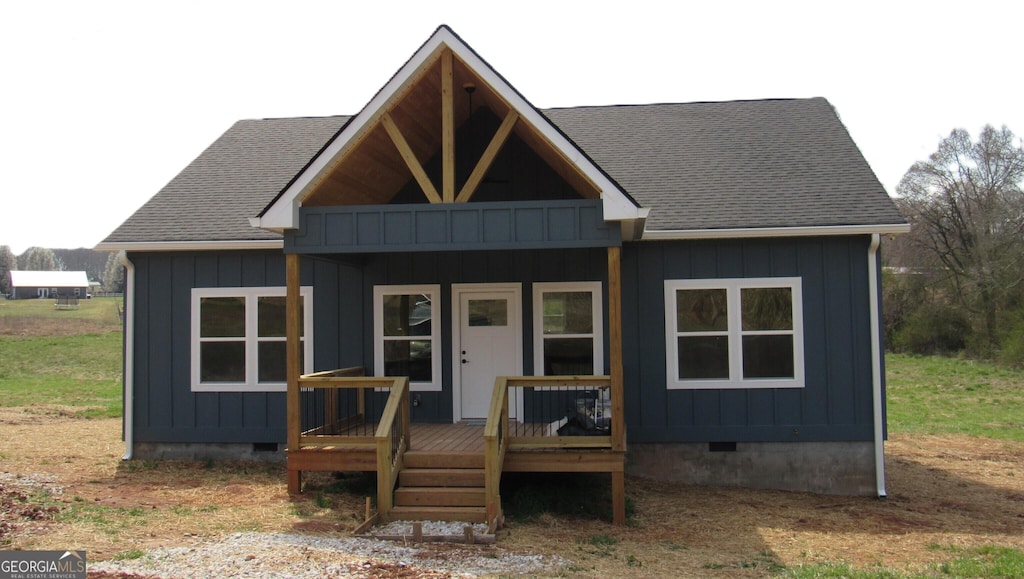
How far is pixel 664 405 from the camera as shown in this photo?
37.3 ft

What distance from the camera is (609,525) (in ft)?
29.4

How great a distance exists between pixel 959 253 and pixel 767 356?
85.0ft

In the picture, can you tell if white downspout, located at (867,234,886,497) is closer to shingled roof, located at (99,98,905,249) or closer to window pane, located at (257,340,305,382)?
shingled roof, located at (99,98,905,249)

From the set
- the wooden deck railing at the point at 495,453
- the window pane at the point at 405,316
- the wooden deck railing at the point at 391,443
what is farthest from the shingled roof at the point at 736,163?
the wooden deck railing at the point at 391,443

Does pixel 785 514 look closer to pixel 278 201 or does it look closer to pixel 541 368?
pixel 541 368

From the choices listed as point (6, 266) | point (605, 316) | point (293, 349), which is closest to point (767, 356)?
point (605, 316)

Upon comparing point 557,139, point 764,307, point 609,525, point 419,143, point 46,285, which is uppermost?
point 46,285

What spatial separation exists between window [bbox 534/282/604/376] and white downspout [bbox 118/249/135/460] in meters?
6.10

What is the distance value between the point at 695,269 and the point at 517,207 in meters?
3.43

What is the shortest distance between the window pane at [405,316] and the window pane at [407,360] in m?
0.16

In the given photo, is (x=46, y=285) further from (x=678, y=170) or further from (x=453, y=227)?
(x=453, y=227)

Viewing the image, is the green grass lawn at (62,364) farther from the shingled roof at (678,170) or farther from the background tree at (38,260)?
the background tree at (38,260)

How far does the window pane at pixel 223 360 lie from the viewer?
12.1 m

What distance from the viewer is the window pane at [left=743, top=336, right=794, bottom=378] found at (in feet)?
37.1
